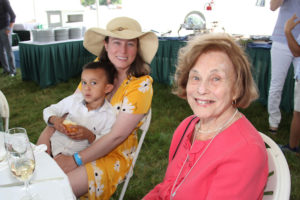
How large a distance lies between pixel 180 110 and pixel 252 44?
4.74ft

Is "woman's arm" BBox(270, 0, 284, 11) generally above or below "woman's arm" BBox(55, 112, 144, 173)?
above

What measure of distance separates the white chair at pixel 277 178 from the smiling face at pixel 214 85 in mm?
241

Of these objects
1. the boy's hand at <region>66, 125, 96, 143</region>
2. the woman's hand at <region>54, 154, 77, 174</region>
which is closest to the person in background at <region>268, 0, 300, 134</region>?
the boy's hand at <region>66, 125, 96, 143</region>

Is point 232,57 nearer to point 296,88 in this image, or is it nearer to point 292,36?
point 292,36

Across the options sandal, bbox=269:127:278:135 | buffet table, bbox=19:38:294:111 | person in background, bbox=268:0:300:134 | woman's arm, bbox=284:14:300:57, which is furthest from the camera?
buffet table, bbox=19:38:294:111

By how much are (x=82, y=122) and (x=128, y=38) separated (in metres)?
0.62

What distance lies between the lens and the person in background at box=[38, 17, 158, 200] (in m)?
1.48

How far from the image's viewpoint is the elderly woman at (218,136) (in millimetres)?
905

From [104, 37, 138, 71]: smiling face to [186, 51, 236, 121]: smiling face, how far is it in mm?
675

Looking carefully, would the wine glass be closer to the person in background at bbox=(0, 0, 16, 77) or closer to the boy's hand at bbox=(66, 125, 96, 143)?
the boy's hand at bbox=(66, 125, 96, 143)

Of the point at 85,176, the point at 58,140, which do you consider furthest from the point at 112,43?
the point at 85,176

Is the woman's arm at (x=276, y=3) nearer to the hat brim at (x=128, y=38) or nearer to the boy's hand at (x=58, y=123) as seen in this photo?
the hat brim at (x=128, y=38)

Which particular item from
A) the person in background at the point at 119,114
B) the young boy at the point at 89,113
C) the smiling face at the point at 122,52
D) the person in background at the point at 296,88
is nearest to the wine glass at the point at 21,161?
the person in background at the point at 119,114

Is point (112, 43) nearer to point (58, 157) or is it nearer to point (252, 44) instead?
point (58, 157)
